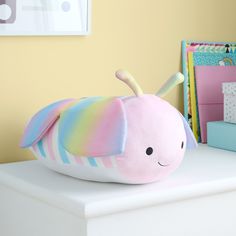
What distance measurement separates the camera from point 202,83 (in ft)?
5.63

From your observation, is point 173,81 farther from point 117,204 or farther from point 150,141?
point 117,204

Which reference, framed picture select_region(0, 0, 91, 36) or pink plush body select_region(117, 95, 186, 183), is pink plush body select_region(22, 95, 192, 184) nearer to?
pink plush body select_region(117, 95, 186, 183)

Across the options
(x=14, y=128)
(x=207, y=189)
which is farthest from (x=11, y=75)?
(x=207, y=189)

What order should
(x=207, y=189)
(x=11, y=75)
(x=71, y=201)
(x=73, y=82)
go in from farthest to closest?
(x=73, y=82) < (x=11, y=75) < (x=207, y=189) < (x=71, y=201)

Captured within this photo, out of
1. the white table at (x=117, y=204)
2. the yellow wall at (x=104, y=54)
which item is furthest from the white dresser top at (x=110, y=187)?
the yellow wall at (x=104, y=54)

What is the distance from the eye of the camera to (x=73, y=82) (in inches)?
58.9

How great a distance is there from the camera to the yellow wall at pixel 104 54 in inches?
55.1

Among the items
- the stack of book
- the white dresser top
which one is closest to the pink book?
the stack of book

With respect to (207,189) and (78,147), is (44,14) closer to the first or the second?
(78,147)

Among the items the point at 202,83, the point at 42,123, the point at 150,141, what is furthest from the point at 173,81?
the point at 202,83

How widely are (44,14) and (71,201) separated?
0.53 meters

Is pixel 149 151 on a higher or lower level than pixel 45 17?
lower

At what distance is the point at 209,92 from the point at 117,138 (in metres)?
0.74

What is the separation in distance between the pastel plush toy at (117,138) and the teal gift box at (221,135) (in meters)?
0.40
